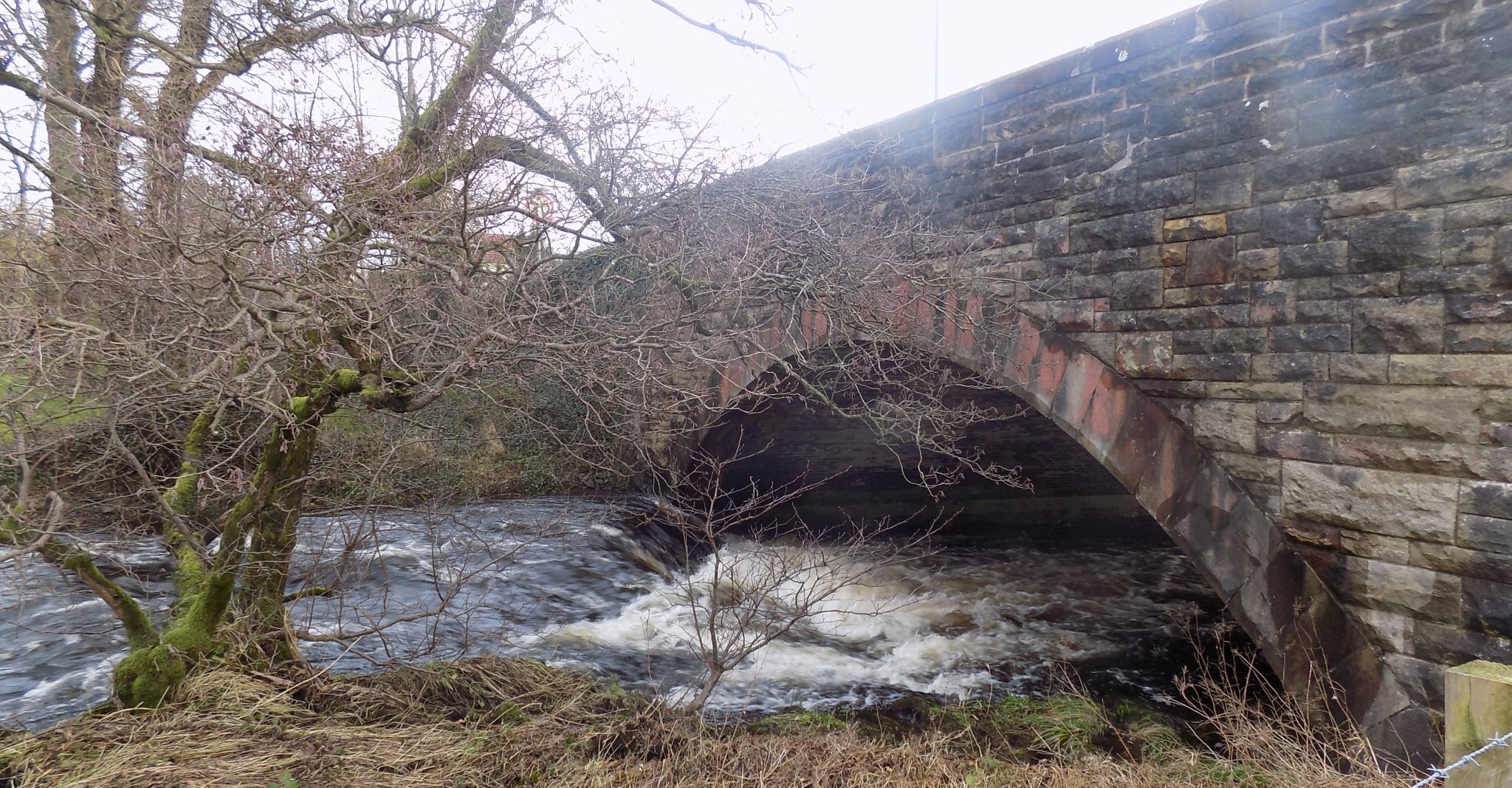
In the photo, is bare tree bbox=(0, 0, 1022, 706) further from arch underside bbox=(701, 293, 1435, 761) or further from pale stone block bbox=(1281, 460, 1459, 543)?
pale stone block bbox=(1281, 460, 1459, 543)

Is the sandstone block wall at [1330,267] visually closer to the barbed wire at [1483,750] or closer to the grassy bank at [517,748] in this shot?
the grassy bank at [517,748]

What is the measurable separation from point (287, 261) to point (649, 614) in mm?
3832

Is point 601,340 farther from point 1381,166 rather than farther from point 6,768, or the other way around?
point 1381,166

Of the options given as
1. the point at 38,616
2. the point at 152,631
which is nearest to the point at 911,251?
the point at 152,631

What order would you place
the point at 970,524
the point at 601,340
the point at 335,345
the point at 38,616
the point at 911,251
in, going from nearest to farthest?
the point at 335,345, the point at 601,340, the point at 38,616, the point at 911,251, the point at 970,524

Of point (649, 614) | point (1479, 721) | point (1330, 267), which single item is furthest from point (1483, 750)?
point (649, 614)

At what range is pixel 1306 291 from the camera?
12.5 ft

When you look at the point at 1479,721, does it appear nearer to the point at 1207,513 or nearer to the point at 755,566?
the point at 1207,513

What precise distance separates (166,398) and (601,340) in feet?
5.89

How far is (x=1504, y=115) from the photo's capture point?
321 centimetres

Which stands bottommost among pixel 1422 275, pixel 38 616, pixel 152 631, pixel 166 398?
pixel 38 616

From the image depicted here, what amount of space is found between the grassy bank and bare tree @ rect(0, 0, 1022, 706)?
31cm

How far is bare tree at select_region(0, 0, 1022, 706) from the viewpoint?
3129 mm

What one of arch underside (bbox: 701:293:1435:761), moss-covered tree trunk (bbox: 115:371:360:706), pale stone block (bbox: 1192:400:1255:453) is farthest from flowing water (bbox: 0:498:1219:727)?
pale stone block (bbox: 1192:400:1255:453)
